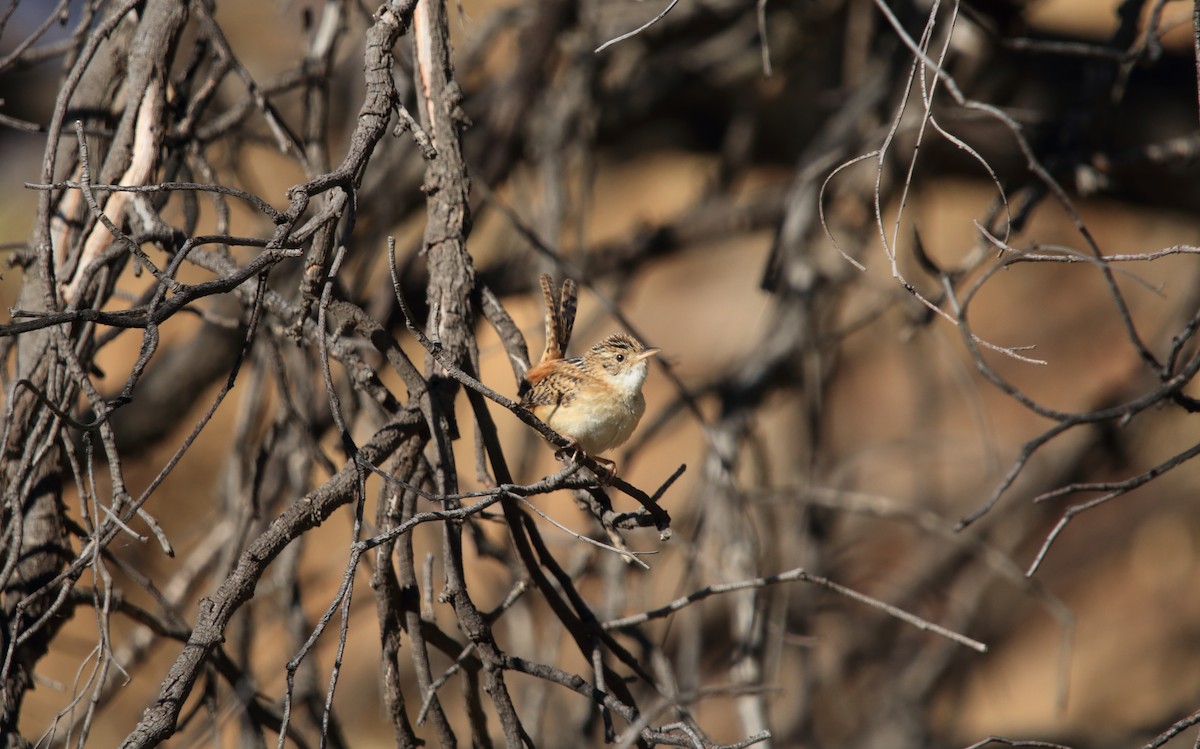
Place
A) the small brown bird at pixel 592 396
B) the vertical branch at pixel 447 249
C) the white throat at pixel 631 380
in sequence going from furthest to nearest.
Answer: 1. the white throat at pixel 631 380
2. the small brown bird at pixel 592 396
3. the vertical branch at pixel 447 249

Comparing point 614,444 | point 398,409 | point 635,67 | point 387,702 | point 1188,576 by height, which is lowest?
point 387,702

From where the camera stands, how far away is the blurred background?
11.3ft

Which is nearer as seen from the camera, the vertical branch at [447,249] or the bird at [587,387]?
the vertical branch at [447,249]

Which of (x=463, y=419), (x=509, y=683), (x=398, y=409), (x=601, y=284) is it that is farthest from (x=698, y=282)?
(x=398, y=409)

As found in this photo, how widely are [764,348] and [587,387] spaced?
1762 mm

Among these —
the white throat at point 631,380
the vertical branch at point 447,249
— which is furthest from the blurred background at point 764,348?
the vertical branch at point 447,249

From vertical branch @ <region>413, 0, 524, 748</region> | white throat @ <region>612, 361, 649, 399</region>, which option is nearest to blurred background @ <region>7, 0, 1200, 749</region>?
white throat @ <region>612, 361, 649, 399</region>

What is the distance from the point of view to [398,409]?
2477 millimetres

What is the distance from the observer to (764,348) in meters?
4.89

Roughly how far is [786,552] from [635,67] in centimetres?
272

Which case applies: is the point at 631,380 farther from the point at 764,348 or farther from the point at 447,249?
the point at 764,348

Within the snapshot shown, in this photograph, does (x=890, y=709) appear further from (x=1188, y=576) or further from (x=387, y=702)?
(x=387, y=702)

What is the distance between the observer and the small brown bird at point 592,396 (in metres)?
3.23

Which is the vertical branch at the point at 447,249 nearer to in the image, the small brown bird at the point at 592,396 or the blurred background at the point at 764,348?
the blurred background at the point at 764,348
